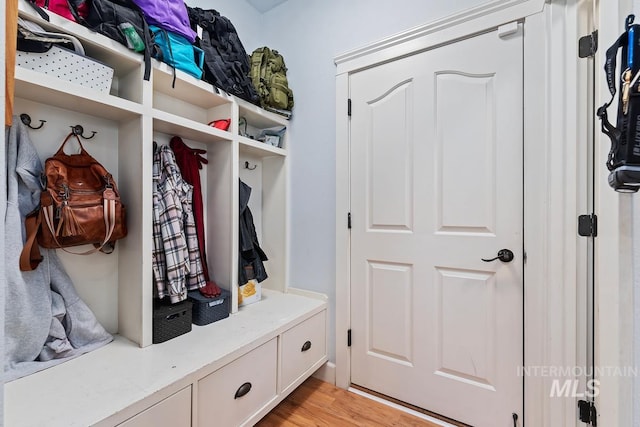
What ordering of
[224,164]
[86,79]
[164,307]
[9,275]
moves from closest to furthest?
[9,275], [86,79], [164,307], [224,164]

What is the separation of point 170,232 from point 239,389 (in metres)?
0.83

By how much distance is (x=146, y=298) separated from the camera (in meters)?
1.26

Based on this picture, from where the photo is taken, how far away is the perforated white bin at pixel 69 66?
0.99 m

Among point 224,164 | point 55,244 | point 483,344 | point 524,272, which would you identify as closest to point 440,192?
point 524,272

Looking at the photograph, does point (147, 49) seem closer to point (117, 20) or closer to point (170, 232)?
point (117, 20)

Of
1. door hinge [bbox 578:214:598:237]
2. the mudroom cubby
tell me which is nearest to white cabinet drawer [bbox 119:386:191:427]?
the mudroom cubby

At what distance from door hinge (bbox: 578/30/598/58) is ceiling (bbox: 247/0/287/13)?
6.38 feet

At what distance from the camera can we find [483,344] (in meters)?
1.44

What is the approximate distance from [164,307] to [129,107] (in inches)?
37.3

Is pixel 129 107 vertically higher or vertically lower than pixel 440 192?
higher

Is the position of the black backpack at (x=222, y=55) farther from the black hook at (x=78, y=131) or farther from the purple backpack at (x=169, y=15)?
the black hook at (x=78, y=131)

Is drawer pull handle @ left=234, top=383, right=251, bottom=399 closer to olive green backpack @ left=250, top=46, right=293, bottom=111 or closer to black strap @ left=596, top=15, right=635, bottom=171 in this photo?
black strap @ left=596, top=15, right=635, bottom=171

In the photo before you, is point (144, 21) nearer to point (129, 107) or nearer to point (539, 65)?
point (129, 107)

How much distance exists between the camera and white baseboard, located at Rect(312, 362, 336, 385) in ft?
6.14
